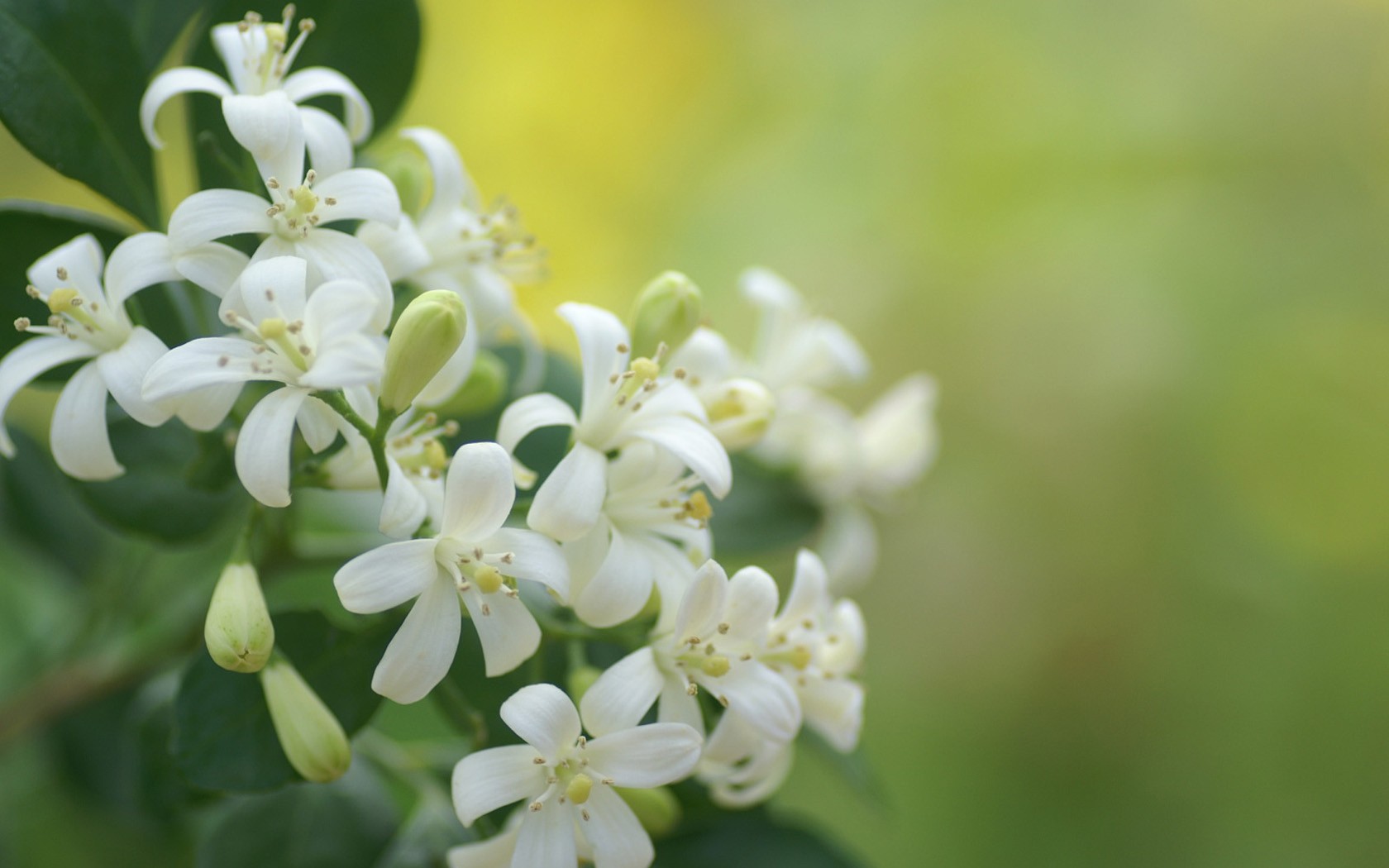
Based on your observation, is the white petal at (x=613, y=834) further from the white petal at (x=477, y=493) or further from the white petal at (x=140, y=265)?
the white petal at (x=140, y=265)

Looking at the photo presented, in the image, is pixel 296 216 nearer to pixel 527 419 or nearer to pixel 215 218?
pixel 215 218

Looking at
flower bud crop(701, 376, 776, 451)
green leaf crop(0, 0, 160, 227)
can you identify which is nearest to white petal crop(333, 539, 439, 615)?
flower bud crop(701, 376, 776, 451)

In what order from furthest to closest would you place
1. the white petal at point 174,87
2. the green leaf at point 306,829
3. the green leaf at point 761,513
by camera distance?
the green leaf at point 761,513 → the green leaf at point 306,829 → the white petal at point 174,87

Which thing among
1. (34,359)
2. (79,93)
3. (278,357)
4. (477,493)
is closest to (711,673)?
(477,493)

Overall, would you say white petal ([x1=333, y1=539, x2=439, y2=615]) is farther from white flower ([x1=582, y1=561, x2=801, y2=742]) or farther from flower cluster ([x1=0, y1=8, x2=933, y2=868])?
white flower ([x1=582, y1=561, x2=801, y2=742])

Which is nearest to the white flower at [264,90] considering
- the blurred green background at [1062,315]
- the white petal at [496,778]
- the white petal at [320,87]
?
the white petal at [320,87]

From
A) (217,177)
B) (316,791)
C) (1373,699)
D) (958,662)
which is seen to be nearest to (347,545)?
(316,791)
